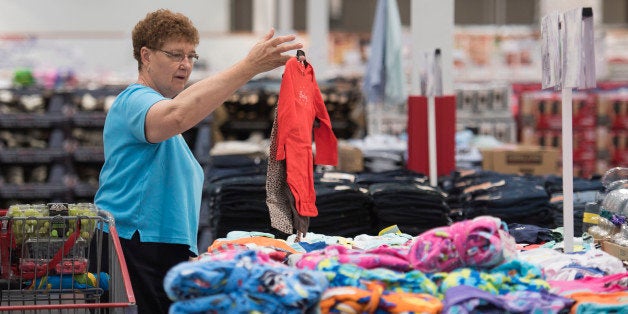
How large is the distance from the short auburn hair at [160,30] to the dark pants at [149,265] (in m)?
0.75

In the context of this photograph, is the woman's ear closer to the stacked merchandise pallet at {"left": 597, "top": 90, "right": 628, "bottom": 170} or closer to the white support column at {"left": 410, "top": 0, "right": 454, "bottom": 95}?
the white support column at {"left": 410, "top": 0, "right": 454, "bottom": 95}

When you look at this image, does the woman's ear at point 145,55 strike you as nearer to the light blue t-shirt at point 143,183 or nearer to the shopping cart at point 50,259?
the light blue t-shirt at point 143,183

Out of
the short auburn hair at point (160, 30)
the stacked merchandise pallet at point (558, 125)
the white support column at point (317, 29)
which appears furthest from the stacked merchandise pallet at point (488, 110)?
the short auburn hair at point (160, 30)

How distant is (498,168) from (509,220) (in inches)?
113

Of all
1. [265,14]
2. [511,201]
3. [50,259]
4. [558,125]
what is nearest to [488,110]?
[558,125]

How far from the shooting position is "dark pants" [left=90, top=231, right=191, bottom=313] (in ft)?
13.5

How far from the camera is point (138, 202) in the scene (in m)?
4.09

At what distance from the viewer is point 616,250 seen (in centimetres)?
431

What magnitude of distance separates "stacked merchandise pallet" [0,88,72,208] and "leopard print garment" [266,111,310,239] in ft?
21.5

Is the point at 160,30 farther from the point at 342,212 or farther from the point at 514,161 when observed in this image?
the point at 514,161

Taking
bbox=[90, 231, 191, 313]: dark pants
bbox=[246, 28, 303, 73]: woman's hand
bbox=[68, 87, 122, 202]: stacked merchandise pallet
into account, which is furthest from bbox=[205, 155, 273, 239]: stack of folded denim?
bbox=[68, 87, 122, 202]: stacked merchandise pallet

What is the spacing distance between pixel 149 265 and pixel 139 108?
0.62 metres

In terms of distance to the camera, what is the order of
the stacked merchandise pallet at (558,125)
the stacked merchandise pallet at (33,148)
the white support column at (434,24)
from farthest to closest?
the stacked merchandise pallet at (558,125) < the stacked merchandise pallet at (33,148) < the white support column at (434,24)

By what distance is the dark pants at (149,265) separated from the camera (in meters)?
4.12
